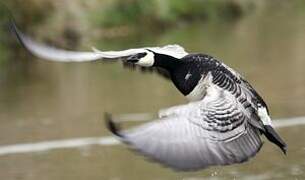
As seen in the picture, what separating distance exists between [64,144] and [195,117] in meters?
4.83

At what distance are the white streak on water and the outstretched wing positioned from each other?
14.3ft

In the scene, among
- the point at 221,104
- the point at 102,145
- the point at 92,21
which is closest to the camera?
the point at 221,104

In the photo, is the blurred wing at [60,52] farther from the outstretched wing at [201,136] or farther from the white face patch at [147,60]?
the outstretched wing at [201,136]

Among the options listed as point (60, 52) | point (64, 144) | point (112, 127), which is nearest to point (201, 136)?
point (112, 127)

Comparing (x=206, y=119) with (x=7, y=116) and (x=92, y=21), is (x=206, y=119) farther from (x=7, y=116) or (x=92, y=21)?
(x=92, y=21)

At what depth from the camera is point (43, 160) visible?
9.38 metres

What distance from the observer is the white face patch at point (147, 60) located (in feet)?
20.4

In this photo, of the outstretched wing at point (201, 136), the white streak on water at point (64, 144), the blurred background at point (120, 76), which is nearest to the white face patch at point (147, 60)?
the outstretched wing at point (201, 136)

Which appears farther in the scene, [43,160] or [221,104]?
[43,160]

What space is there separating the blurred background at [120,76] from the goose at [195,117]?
223cm

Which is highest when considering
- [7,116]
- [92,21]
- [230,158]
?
[230,158]

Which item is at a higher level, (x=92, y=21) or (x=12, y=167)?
(x=12, y=167)

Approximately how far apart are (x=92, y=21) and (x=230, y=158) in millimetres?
15744

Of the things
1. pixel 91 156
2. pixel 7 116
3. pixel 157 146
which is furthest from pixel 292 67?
pixel 157 146
